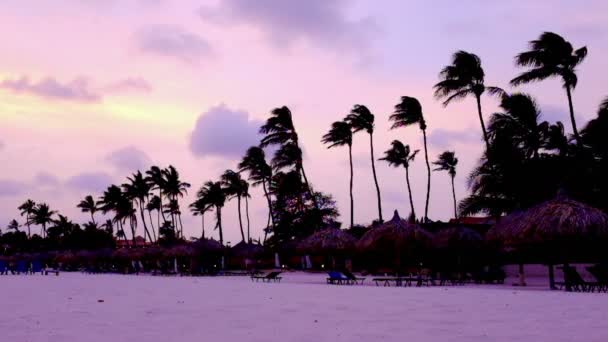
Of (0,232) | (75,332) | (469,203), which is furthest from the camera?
(0,232)

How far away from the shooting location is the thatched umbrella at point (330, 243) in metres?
27.2

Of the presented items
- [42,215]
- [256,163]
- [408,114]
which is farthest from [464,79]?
[42,215]

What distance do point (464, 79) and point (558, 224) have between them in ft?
57.2

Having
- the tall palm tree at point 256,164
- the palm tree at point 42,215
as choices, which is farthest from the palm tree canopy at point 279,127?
the palm tree at point 42,215

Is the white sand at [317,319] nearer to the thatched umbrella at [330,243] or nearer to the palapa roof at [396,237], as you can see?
the palapa roof at [396,237]

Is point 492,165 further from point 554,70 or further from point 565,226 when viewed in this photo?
point 565,226

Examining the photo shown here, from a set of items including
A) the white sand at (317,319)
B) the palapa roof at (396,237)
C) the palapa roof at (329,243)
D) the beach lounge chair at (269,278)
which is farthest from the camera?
the beach lounge chair at (269,278)

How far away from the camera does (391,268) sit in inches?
1465

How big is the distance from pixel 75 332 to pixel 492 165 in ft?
85.4

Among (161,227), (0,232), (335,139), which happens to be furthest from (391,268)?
(0,232)

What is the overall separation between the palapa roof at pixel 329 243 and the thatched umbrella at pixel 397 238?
276cm

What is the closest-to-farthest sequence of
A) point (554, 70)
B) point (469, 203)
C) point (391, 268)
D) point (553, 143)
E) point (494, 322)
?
point (494, 322)
point (554, 70)
point (469, 203)
point (553, 143)
point (391, 268)

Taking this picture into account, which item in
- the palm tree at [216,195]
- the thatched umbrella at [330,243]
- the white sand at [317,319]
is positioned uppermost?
the palm tree at [216,195]

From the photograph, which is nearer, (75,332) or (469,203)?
(75,332)
